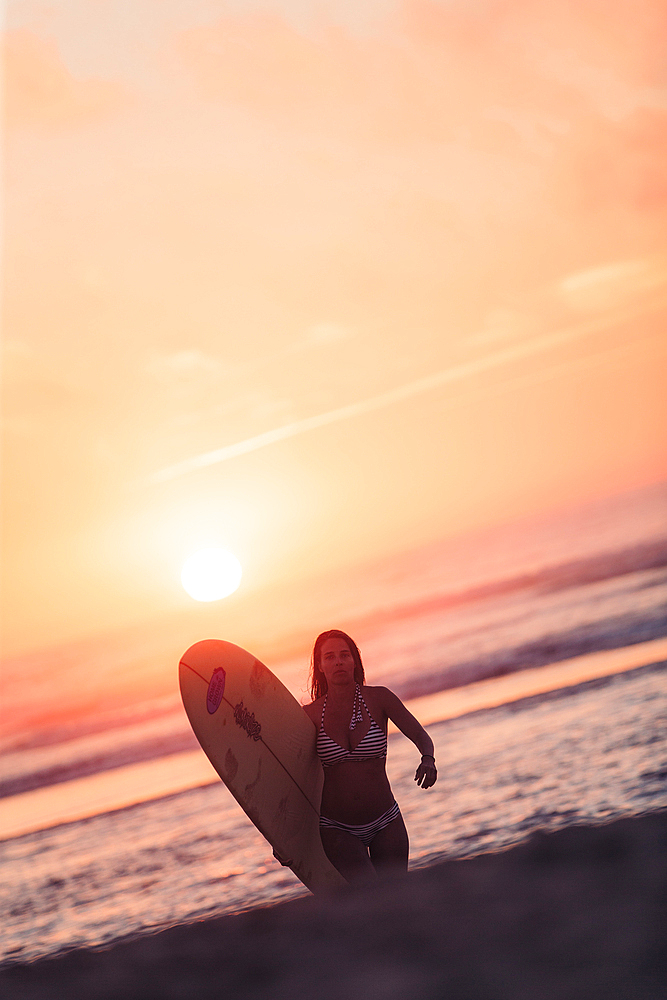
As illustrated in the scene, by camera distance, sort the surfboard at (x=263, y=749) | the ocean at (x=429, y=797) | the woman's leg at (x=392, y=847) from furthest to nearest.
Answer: the ocean at (x=429, y=797) < the surfboard at (x=263, y=749) < the woman's leg at (x=392, y=847)

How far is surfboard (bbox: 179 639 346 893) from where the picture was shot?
4113mm

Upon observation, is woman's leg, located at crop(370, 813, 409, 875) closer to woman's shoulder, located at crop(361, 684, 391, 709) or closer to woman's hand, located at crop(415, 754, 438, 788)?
woman's hand, located at crop(415, 754, 438, 788)

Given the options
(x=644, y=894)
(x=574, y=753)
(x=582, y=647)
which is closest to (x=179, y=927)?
(x=644, y=894)

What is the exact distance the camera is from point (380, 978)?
3799 mm

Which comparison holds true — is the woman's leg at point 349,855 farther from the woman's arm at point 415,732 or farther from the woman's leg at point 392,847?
the woman's arm at point 415,732

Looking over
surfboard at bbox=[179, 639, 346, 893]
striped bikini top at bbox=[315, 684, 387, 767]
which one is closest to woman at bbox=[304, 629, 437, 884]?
Result: striped bikini top at bbox=[315, 684, 387, 767]

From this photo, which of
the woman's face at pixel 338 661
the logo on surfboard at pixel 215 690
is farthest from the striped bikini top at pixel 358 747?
the logo on surfboard at pixel 215 690

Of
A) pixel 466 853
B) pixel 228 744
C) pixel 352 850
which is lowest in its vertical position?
pixel 466 853

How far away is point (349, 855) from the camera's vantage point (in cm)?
387

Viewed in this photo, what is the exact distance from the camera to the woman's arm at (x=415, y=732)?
12.5 feet

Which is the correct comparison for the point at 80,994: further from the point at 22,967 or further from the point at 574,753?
the point at 574,753

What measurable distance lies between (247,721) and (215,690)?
255mm

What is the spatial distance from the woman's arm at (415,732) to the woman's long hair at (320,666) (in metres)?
0.14

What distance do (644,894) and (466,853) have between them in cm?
200
